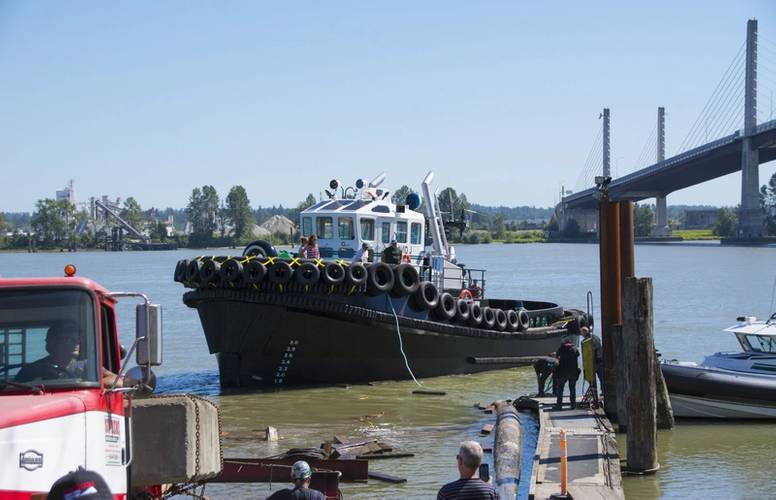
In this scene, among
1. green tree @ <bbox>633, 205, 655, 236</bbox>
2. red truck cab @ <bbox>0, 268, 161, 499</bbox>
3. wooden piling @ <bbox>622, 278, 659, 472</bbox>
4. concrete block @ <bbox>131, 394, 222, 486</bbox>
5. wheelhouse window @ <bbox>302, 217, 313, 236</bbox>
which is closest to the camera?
red truck cab @ <bbox>0, 268, 161, 499</bbox>

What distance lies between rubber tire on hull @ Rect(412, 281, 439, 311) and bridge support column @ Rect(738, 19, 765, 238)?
6606 cm

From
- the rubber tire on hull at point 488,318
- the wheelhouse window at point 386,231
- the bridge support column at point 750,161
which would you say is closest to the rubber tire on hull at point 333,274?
the wheelhouse window at point 386,231

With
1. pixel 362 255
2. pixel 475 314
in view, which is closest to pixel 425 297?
pixel 475 314

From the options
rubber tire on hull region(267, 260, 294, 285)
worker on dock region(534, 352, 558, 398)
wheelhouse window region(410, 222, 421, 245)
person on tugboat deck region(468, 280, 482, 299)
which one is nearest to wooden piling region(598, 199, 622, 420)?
worker on dock region(534, 352, 558, 398)

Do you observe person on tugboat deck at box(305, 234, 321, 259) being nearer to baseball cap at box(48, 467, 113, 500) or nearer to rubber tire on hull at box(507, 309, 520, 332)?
rubber tire on hull at box(507, 309, 520, 332)

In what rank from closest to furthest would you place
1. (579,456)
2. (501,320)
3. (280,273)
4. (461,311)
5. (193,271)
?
(579,456), (280,273), (193,271), (461,311), (501,320)

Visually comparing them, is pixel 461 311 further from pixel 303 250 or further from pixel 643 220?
pixel 643 220

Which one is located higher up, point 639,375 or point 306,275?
point 306,275

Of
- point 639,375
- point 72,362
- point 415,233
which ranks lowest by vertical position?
point 639,375

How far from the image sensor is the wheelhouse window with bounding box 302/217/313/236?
21139mm

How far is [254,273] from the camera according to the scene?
17.8m

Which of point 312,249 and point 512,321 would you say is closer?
point 312,249

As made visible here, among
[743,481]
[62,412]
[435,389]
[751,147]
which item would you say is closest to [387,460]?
[743,481]

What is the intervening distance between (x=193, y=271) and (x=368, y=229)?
409 centimetres
